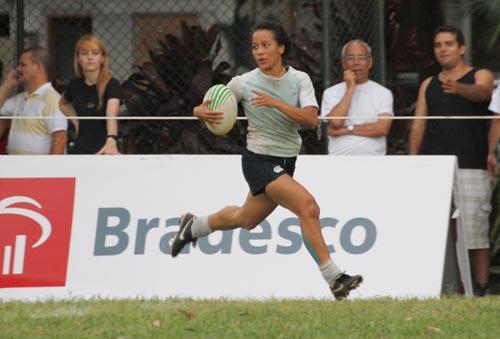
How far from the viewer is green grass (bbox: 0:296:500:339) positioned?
26.7 ft

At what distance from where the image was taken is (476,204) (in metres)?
11.1

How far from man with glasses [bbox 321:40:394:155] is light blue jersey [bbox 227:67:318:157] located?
64.2 inches

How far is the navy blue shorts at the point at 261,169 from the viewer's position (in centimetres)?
962

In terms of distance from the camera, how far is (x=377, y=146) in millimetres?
11398

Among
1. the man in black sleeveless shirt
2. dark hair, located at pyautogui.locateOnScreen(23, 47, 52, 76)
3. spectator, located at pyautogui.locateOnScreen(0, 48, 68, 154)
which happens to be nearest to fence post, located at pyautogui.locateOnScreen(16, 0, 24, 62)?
spectator, located at pyautogui.locateOnScreen(0, 48, 68, 154)

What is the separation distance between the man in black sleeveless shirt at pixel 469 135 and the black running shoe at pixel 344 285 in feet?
6.26

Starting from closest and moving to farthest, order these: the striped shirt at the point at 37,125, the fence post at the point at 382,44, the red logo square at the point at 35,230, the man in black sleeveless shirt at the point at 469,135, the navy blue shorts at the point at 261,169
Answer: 1. the navy blue shorts at the point at 261,169
2. the red logo square at the point at 35,230
3. the man in black sleeveless shirt at the point at 469,135
4. the striped shirt at the point at 37,125
5. the fence post at the point at 382,44

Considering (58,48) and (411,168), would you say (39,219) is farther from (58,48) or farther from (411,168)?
(58,48)

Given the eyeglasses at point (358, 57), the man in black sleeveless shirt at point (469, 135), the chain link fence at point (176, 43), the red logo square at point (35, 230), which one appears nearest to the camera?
the red logo square at point (35, 230)

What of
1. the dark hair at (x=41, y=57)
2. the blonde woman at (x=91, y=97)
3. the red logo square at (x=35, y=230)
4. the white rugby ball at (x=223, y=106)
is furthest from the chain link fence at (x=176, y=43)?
the white rugby ball at (x=223, y=106)

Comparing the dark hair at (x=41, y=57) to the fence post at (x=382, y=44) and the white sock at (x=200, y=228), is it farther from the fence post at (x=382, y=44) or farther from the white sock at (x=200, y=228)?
the fence post at (x=382, y=44)

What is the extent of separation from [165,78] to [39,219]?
10.4ft

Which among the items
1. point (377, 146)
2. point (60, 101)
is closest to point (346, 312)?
point (377, 146)

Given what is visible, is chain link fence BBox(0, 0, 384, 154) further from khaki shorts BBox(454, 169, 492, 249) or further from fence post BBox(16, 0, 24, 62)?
khaki shorts BBox(454, 169, 492, 249)
